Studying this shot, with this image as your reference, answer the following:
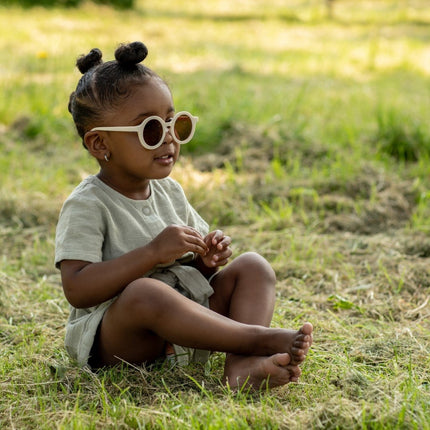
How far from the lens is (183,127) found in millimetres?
2551

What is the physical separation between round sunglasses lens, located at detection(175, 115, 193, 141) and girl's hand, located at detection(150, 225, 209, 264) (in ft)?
1.21

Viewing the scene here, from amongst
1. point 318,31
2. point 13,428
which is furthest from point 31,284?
point 318,31

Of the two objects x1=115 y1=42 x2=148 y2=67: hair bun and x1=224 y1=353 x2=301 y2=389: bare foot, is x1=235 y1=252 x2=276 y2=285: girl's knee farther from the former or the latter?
x1=115 y1=42 x2=148 y2=67: hair bun

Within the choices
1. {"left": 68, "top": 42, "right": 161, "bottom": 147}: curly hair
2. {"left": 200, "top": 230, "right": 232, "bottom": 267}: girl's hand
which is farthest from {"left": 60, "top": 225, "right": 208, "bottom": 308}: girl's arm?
{"left": 68, "top": 42, "right": 161, "bottom": 147}: curly hair

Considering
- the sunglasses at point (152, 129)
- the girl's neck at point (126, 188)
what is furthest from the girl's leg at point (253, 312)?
the sunglasses at point (152, 129)

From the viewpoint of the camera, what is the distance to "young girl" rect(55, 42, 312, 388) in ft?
7.40

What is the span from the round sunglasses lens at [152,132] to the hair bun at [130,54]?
8.7 inches

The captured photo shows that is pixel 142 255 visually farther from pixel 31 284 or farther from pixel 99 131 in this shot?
pixel 31 284

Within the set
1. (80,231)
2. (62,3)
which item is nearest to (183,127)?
(80,231)

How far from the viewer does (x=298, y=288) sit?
11.2 ft

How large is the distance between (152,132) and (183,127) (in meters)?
0.16

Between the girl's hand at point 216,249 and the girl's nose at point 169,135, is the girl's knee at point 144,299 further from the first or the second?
the girl's nose at point 169,135

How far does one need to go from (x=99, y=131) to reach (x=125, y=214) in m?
0.30

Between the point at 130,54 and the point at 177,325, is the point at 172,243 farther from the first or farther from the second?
the point at 130,54
